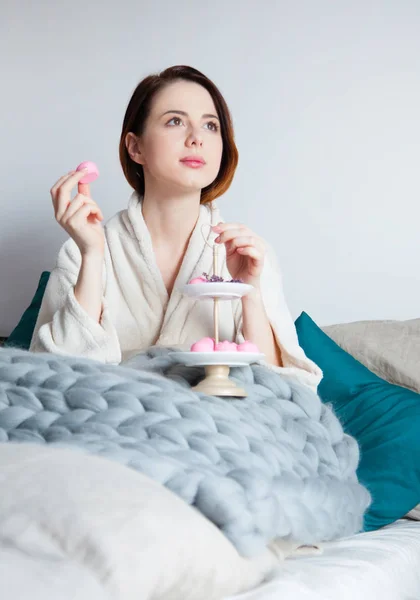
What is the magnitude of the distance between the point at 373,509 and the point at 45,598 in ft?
3.08

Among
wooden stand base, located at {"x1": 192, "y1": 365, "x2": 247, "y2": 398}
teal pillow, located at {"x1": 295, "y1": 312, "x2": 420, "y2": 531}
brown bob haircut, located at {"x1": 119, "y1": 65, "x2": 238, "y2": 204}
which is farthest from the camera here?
brown bob haircut, located at {"x1": 119, "y1": 65, "x2": 238, "y2": 204}

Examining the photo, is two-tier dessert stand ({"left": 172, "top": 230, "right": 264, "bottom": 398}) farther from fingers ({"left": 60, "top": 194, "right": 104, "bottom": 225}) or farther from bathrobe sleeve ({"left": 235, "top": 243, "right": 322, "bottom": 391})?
fingers ({"left": 60, "top": 194, "right": 104, "bottom": 225})

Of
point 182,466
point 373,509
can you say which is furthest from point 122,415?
point 373,509

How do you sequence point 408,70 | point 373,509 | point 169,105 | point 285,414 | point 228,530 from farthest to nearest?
point 408,70 → point 169,105 → point 373,509 → point 285,414 → point 228,530

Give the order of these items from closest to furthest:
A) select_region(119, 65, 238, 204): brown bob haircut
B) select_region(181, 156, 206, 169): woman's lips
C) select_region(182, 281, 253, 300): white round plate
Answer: select_region(182, 281, 253, 300): white round plate
select_region(181, 156, 206, 169): woman's lips
select_region(119, 65, 238, 204): brown bob haircut

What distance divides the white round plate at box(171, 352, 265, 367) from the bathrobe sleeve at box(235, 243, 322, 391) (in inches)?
9.8

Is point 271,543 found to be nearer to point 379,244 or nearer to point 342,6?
point 379,244

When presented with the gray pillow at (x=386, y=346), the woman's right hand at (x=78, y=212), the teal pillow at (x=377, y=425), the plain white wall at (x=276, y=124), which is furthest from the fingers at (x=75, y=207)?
the plain white wall at (x=276, y=124)

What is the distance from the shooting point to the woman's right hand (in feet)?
4.74

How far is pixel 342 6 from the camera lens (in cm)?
224

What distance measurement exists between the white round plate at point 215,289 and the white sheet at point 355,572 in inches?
15.6

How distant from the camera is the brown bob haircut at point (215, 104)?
181 cm

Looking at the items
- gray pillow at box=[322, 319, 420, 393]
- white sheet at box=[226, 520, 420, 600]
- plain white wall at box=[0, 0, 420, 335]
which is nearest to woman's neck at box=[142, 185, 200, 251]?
gray pillow at box=[322, 319, 420, 393]

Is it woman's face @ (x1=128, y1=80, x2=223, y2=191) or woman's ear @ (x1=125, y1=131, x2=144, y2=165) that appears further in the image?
woman's ear @ (x1=125, y1=131, x2=144, y2=165)
